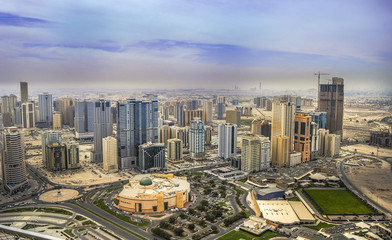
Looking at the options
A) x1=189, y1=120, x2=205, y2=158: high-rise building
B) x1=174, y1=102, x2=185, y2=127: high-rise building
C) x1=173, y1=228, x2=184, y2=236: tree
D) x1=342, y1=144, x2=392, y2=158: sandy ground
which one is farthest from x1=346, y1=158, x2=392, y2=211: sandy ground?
x1=174, y1=102, x2=185, y2=127: high-rise building

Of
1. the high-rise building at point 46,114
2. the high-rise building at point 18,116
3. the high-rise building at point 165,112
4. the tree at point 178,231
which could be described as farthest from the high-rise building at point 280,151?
the high-rise building at point 18,116

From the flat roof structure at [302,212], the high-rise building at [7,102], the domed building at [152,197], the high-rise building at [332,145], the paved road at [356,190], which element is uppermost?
the high-rise building at [7,102]

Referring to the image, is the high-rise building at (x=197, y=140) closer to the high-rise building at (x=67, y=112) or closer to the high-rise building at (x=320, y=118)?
the high-rise building at (x=320, y=118)

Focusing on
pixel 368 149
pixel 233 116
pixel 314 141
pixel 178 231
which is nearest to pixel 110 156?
pixel 178 231

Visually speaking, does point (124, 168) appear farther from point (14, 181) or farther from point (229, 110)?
point (229, 110)

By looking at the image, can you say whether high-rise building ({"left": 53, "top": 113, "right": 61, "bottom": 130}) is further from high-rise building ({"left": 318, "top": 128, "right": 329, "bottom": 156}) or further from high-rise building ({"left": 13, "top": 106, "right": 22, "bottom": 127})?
high-rise building ({"left": 318, "top": 128, "right": 329, "bottom": 156})

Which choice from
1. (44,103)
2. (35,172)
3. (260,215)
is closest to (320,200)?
(260,215)

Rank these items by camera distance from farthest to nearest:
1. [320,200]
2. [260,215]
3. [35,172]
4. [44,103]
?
[44,103] → [35,172] → [320,200] → [260,215]
